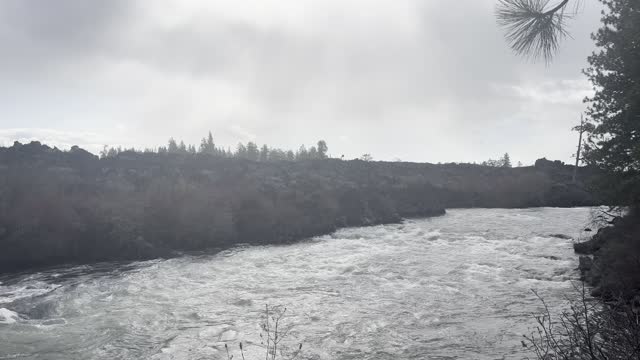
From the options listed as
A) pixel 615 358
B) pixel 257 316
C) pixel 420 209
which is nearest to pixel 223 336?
pixel 257 316

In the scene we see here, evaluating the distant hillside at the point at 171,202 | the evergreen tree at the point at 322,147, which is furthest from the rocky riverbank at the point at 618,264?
the evergreen tree at the point at 322,147

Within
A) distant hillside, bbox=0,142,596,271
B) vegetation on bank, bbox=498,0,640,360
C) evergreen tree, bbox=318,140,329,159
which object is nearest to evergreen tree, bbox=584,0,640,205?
vegetation on bank, bbox=498,0,640,360

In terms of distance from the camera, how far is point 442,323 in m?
11.9

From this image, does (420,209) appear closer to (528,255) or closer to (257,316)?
(528,255)

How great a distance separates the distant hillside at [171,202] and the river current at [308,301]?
2.22 m

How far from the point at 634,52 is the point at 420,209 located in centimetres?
2499

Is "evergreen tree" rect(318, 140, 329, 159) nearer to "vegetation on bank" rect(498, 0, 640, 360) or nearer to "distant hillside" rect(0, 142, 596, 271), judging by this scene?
"distant hillside" rect(0, 142, 596, 271)

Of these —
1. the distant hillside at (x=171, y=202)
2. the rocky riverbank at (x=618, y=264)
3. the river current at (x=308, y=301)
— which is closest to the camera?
the river current at (x=308, y=301)

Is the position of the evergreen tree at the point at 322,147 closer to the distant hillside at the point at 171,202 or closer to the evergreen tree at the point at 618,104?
the distant hillside at the point at 171,202

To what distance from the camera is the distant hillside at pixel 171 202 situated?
2217 centimetres

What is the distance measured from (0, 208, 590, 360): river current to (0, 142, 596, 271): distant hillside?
7.28 feet

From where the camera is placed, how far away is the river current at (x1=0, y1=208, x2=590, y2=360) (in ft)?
35.0

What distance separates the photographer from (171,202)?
1033 inches

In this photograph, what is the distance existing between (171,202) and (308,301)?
48.2 feet
